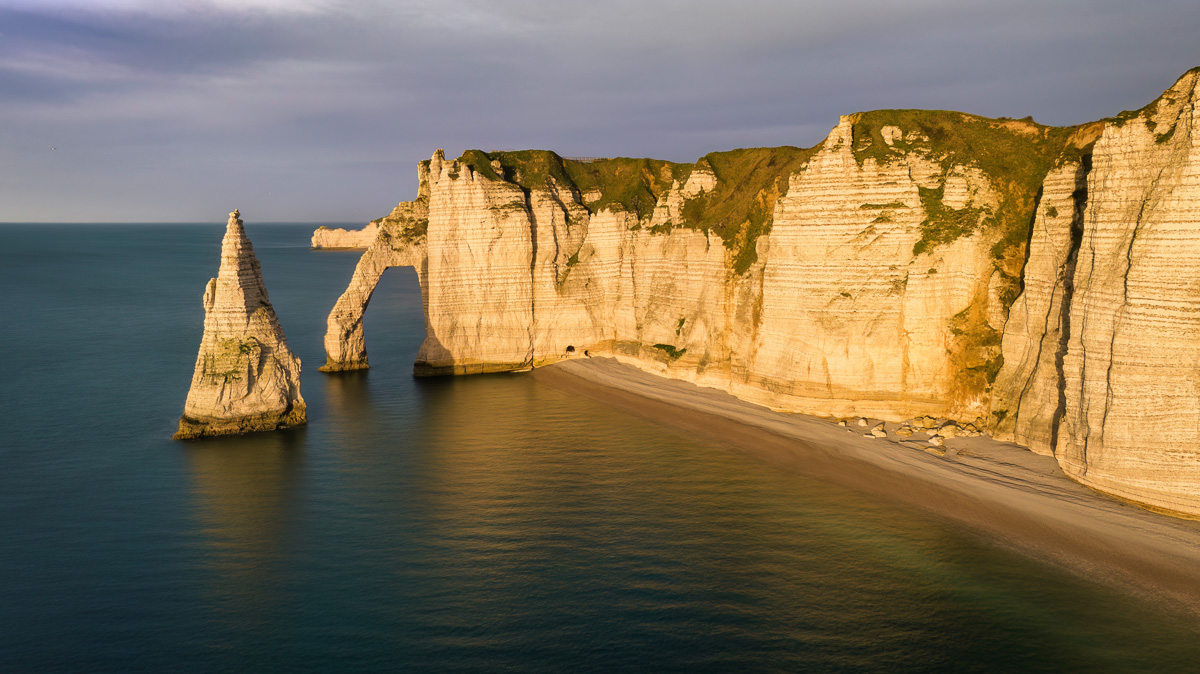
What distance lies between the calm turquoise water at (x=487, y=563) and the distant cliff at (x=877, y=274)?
Answer: 786 cm

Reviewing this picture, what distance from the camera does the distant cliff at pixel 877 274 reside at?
26.1 meters

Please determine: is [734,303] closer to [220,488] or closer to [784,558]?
[784,558]

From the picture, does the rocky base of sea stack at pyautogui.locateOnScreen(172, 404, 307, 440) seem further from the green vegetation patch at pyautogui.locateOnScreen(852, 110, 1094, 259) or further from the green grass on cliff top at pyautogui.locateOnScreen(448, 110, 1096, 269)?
the green vegetation patch at pyautogui.locateOnScreen(852, 110, 1094, 259)

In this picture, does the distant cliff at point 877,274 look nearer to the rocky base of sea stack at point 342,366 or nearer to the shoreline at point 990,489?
the rocky base of sea stack at point 342,366

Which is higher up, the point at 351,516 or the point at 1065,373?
the point at 1065,373

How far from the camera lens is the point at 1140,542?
952 inches

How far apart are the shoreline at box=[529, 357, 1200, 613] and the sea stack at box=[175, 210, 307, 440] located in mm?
21020

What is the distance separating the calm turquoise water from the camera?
20.0 m

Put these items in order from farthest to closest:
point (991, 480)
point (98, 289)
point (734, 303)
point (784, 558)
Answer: point (98, 289) → point (734, 303) → point (991, 480) → point (784, 558)

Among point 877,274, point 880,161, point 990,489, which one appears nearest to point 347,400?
point 877,274

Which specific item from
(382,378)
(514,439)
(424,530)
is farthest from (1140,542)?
(382,378)

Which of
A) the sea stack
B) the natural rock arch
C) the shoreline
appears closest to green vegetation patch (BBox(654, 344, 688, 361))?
the shoreline

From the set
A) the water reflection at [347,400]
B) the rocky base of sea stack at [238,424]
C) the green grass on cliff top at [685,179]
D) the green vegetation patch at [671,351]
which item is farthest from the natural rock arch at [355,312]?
the green vegetation patch at [671,351]

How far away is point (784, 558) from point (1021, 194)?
23.3m
